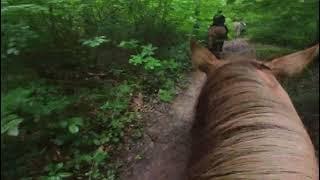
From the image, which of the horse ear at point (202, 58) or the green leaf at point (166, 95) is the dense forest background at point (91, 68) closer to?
the green leaf at point (166, 95)

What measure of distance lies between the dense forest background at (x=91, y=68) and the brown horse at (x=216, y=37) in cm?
37

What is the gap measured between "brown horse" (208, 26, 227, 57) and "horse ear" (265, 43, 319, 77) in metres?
4.15

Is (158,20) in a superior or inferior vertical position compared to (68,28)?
inferior

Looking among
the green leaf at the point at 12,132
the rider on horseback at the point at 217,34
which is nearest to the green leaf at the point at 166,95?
the rider on horseback at the point at 217,34

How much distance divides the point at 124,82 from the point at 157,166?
156cm

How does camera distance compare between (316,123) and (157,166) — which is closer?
(316,123)

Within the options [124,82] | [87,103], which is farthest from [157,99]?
[87,103]

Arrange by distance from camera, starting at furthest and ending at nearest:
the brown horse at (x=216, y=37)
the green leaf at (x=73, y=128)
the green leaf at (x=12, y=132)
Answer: the brown horse at (x=216, y=37), the green leaf at (x=73, y=128), the green leaf at (x=12, y=132)

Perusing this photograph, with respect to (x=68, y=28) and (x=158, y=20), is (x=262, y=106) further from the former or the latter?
(x=158, y=20)

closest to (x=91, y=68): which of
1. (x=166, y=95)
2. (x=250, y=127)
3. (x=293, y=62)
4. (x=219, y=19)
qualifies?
(x=166, y=95)

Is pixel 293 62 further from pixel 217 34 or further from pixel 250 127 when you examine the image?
pixel 217 34

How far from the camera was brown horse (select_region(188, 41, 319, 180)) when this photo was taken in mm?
3148

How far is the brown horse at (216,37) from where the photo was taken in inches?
343

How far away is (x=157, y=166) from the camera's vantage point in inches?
238
